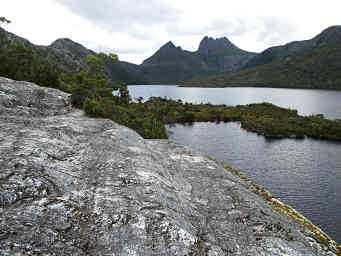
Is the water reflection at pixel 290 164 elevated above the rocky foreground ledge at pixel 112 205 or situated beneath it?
situated beneath

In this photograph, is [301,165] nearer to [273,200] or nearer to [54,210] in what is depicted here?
[273,200]

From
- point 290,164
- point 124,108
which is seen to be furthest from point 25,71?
point 290,164

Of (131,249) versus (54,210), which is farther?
(54,210)

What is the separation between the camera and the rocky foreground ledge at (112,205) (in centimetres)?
959

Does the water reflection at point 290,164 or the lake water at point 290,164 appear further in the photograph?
the water reflection at point 290,164

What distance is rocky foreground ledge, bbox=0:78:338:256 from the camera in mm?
9586

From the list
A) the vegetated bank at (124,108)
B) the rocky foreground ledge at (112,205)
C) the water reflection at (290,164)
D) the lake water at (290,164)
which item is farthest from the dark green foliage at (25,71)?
the lake water at (290,164)

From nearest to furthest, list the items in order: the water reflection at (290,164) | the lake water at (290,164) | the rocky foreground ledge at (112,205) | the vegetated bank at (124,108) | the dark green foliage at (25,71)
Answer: the rocky foreground ledge at (112,205) < the vegetated bank at (124,108) < the dark green foliage at (25,71) < the lake water at (290,164) < the water reflection at (290,164)

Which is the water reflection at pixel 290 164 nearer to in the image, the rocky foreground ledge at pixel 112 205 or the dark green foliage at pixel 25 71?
the rocky foreground ledge at pixel 112 205

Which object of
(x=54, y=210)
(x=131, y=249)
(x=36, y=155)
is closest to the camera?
(x=131, y=249)

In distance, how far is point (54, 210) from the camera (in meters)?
10.3

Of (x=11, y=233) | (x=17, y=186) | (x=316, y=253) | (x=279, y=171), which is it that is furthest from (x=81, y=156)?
(x=279, y=171)

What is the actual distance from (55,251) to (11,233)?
6.06ft

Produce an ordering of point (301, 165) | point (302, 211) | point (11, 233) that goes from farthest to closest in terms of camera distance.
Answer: point (301, 165) < point (302, 211) < point (11, 233)
